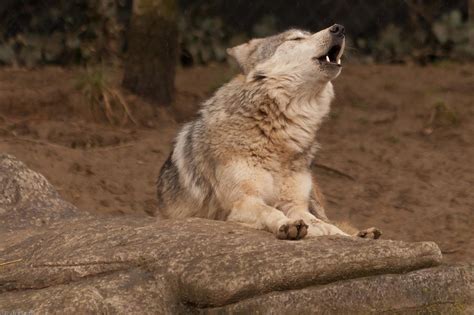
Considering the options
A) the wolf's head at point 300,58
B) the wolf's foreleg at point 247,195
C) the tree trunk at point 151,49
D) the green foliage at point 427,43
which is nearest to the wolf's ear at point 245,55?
the wolf's head at point 300,58

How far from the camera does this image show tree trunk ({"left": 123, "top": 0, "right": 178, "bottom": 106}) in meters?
9.55

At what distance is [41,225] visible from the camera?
647cm

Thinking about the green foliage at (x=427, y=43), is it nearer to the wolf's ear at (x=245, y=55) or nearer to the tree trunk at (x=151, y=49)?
the tree trunk at (x=151, y=49)

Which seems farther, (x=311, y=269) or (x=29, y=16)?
(x=29, y=16)

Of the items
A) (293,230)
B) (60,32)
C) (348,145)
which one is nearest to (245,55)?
(293,230)

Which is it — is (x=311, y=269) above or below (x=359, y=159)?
above

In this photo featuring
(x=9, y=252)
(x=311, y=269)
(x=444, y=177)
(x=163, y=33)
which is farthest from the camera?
(x=163, y=33)

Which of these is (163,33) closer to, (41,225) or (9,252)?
(41,225)

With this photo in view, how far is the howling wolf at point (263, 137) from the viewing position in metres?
5.85

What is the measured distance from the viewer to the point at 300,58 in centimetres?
616

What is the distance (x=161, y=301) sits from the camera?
15.4 ft

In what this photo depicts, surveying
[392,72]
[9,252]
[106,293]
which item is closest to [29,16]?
[392,72]

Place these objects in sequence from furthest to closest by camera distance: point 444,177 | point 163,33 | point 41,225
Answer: point 163,33, point 444,177, point 41,225

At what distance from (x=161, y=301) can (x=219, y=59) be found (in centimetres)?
658
